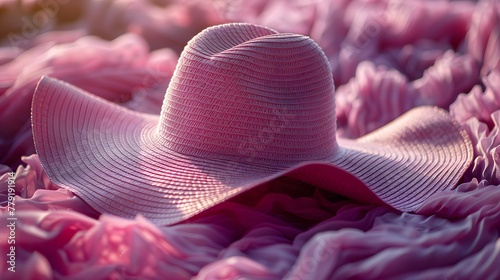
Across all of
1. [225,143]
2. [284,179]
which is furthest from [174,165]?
[284,179]

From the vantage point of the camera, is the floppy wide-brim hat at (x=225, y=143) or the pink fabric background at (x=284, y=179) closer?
the pink fabric background at (x=284, y=179)

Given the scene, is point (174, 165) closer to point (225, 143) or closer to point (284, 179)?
point (225, 143)

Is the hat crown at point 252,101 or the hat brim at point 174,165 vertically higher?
the hat crown at point 252,101

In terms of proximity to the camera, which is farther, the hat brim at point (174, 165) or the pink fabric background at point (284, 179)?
the hat brim at point (174, 165)

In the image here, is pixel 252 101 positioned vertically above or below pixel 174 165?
above
